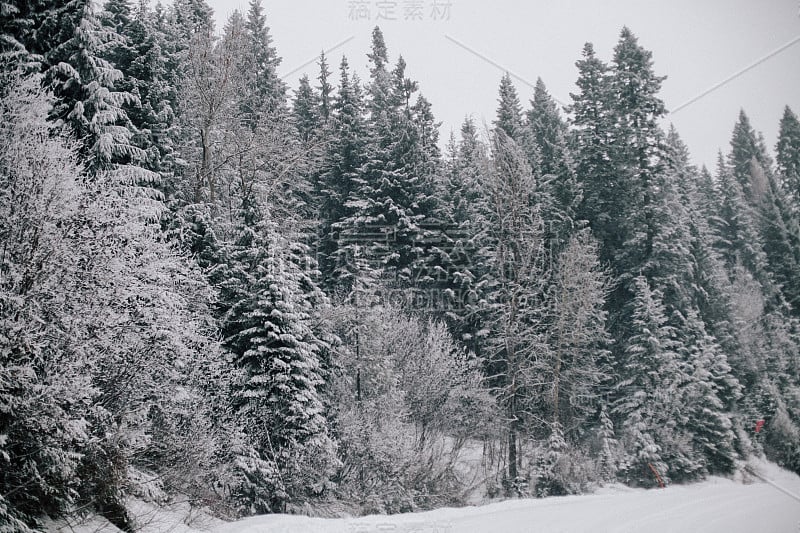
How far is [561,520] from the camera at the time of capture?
10.9m

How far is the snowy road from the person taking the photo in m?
9.96

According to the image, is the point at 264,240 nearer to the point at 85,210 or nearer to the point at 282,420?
the point at 282,420

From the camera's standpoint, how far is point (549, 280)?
27141 millimetres

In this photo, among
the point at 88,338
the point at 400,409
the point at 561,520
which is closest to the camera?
the point at 88,338

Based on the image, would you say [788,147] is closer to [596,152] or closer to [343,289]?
[596,152]

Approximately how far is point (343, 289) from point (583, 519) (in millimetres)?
16132

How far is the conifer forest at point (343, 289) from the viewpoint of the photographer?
9031mm

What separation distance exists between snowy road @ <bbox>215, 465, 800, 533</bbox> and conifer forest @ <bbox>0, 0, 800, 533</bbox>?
3.87 m

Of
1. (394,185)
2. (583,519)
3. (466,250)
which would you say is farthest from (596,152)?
(583,519)

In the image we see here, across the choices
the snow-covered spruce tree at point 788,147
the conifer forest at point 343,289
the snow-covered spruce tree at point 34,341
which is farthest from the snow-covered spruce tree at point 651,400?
the snow-covered spruce tree at point 788,147

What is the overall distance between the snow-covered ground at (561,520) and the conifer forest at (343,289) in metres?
2.44

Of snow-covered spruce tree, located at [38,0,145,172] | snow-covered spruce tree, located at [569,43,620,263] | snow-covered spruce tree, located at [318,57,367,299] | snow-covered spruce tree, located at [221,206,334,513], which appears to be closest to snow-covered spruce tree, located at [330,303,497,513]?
snow-covered spruce tree, located at [221,206,334,513]

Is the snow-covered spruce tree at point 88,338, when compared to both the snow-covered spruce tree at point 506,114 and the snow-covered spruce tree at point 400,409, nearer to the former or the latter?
the snow-covered spruce tree at point 400,409

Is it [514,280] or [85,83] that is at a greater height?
[85,83]
